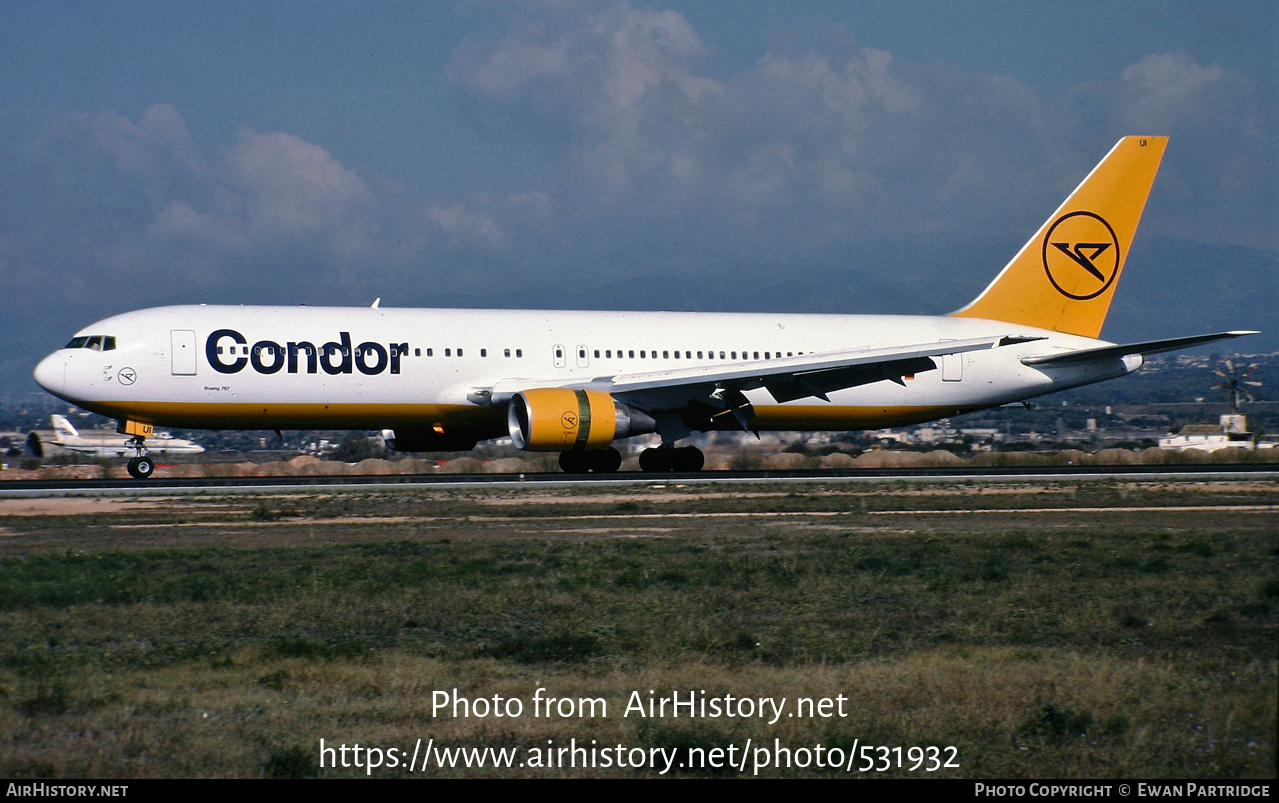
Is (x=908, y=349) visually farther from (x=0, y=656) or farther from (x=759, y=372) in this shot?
(x=0, y=656)

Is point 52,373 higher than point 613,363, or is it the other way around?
point 52,373

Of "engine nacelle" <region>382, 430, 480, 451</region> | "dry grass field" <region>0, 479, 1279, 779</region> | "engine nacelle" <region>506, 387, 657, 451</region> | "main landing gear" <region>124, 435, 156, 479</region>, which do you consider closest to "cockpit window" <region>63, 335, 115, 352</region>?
"main landing gear" <region>124, 435, 156, 479</region>

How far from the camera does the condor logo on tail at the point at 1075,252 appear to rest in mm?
35375

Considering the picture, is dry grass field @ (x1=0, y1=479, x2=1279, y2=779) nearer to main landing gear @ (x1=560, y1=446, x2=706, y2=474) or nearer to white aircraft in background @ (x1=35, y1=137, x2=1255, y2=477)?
white aircraft in background @ (x1=35, y1=137, x2=1255, y2=477)

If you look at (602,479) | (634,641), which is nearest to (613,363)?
(602,479)

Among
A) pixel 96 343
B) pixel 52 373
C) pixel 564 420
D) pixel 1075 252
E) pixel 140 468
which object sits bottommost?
pixel 140 468

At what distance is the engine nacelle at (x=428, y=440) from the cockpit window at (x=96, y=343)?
6816 mm

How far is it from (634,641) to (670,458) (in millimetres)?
21817

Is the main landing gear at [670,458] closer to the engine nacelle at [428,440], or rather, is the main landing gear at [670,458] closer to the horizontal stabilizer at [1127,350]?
the engine nacelle at [428,440]

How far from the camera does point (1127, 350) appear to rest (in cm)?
3231

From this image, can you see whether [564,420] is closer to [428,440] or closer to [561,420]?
[561,420]

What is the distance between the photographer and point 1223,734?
7.21m

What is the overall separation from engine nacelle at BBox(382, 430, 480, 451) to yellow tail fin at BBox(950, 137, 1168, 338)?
14423mm

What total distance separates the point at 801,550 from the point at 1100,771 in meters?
9.34
